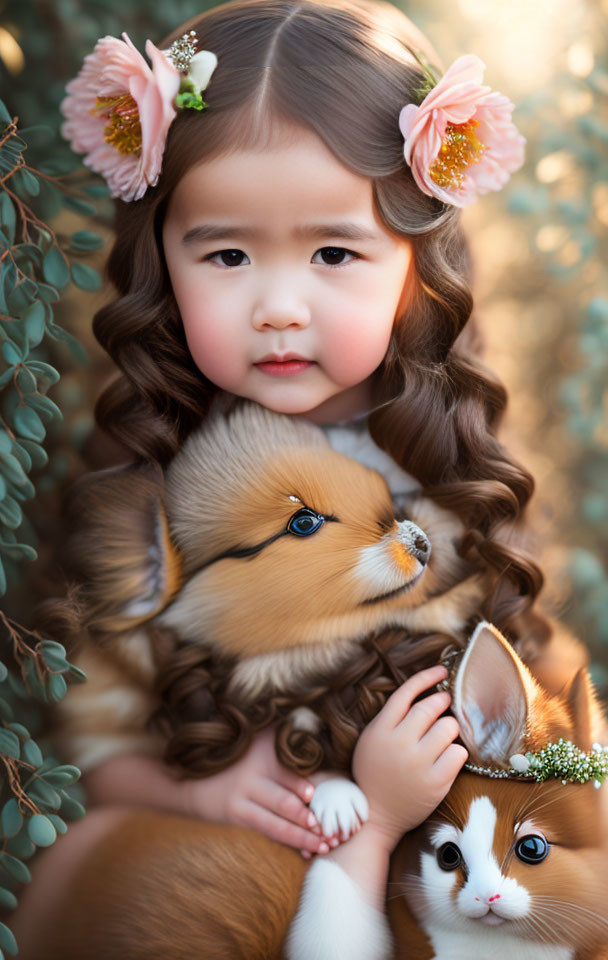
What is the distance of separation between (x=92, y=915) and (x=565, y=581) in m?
1.29

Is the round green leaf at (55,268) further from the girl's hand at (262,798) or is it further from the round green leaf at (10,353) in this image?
the girl's hand at (262,798)

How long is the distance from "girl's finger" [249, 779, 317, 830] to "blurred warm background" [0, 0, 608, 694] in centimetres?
76

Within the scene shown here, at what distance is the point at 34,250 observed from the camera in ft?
5.65

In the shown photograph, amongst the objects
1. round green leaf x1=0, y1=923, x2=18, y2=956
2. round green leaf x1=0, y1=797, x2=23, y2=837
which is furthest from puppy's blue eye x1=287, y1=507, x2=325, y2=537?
round green leaf x1=0, y1=923, x2=18, y2=956

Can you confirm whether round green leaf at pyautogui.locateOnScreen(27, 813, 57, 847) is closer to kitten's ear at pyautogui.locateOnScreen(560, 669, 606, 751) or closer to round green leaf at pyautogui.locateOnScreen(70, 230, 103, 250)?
kitten's ear at pyautogui.locateOnScreen(560, 669, 606, 751)

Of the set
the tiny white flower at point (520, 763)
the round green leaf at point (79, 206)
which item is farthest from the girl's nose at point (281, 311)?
the tiny white flower at point (520, 763)

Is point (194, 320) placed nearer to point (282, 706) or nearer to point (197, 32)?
point (197, 32)

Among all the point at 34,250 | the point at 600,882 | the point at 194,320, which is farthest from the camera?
the point at 34,250

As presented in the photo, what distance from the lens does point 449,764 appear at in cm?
155

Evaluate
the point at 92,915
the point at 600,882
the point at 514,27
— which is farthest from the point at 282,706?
the point at 514,27

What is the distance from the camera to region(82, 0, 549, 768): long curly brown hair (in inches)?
60.4

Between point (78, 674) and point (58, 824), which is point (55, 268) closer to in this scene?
point (78, 674)

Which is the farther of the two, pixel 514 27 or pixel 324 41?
pixel 514 27

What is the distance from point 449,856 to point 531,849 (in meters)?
0.13
